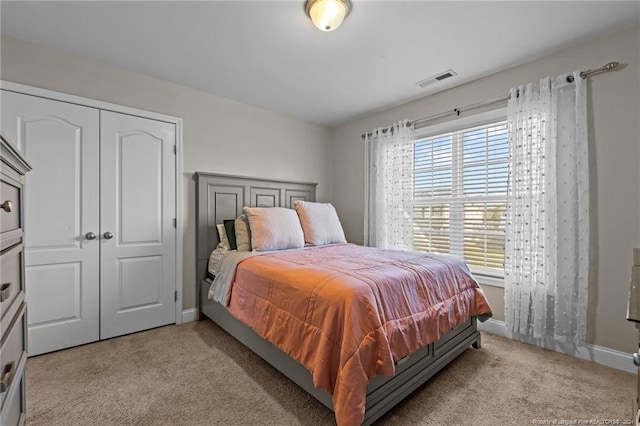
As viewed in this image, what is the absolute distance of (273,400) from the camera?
5.50 ft

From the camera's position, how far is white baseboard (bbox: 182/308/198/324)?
9.56 feet

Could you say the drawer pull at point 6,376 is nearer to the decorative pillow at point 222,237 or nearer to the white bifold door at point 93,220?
the white bifold door at point 93,220

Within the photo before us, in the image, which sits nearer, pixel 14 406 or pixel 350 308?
pixel 14 406

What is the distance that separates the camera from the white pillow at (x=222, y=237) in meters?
2.91

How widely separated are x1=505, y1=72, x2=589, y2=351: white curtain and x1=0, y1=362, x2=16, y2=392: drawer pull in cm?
305

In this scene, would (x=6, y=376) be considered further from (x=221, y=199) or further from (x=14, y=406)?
(x=221, y=199)

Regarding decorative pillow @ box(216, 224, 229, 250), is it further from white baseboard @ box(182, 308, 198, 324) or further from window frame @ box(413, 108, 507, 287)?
window frame @ box(413, 108, 507, 287)

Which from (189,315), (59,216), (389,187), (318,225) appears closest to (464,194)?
(389,187)

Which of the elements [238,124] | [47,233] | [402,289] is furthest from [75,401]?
[238,124]

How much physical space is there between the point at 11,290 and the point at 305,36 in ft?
7.12

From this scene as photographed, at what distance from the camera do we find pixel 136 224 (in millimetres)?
2658

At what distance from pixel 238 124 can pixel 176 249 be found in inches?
61.3

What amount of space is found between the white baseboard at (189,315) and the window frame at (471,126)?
9.27 feet

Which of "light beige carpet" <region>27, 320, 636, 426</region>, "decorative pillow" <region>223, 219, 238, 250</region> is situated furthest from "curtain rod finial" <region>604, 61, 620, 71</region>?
"decorative pillow" <region>223, 219, 238, 250</region>
